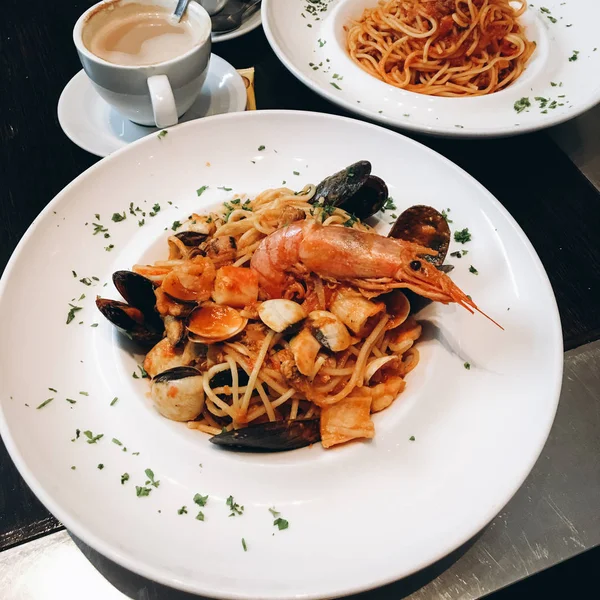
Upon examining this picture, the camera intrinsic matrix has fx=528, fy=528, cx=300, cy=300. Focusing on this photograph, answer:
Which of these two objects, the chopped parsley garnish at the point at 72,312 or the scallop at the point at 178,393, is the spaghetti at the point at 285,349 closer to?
the scallop at the point at 178,393

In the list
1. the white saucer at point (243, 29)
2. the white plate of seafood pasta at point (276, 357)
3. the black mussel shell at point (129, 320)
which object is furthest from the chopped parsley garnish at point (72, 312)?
the white saucer at point (243, 29)

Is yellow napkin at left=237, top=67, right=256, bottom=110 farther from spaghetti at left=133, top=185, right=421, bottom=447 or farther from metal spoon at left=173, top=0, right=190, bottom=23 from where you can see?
spaghetti at left=133, top=185, right=421, bottom=447

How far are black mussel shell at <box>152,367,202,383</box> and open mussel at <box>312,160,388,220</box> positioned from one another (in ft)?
3.13

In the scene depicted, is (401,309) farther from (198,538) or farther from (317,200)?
(198,538)

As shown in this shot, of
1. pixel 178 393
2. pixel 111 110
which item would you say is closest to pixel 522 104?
pixel 111 110

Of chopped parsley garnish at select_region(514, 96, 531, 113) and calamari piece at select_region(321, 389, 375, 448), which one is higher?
chopped parsley garnish at select_region(514, 96, 531, 113)

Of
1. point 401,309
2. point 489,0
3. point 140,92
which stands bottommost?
point 401,309

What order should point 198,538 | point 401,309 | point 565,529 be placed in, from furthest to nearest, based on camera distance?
point 401,309, point 565,529, point 198,538

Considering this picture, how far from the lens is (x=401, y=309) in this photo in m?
2.10

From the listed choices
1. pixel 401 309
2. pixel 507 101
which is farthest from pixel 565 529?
pixel 507 101

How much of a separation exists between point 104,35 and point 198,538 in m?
2.64

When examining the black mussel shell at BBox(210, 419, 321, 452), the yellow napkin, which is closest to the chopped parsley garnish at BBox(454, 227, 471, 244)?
the black mussel shell at BBox(210, 419, 321, 452)

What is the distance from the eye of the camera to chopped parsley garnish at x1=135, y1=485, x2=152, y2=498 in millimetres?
1586

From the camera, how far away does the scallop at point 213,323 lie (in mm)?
1980
